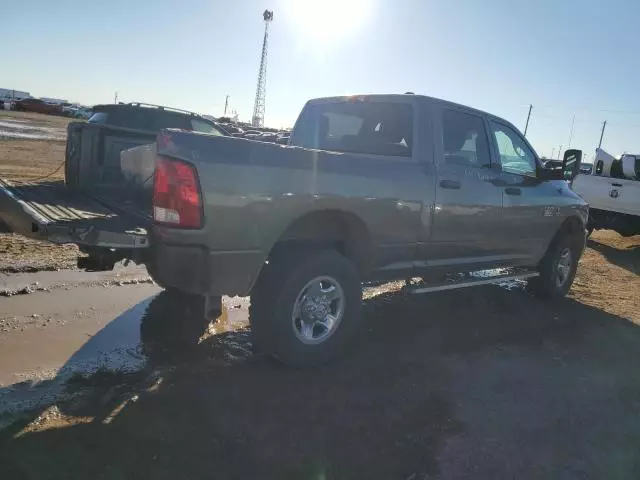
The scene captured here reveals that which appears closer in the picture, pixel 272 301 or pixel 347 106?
pixel 272 301

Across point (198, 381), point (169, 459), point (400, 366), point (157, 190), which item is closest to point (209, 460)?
point (169, 459)

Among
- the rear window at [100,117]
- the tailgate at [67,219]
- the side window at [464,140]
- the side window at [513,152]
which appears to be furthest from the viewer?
the rear window at [100,117]

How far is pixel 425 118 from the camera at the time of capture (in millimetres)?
4996

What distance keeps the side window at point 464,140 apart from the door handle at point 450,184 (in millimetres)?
194

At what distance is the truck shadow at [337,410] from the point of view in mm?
2926

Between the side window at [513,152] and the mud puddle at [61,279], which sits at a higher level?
the side window at [513,152]

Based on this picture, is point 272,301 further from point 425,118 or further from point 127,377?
point 425,118

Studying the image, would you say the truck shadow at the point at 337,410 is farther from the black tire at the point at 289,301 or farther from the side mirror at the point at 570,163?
the side mirror at the point at 570,163

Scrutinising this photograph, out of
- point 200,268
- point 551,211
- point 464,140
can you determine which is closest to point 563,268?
point 551,211

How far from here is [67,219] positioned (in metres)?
3.53

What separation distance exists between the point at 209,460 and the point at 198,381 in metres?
1.01

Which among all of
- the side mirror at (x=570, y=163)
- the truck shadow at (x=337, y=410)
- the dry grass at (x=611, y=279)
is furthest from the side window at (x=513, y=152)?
the dry grass at (x=611, y=279)

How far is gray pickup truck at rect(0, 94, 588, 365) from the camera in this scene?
347cm

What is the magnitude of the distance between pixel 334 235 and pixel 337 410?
4.59 feet
